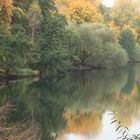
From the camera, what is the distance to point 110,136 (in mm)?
20109

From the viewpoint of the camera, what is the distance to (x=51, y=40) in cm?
4547

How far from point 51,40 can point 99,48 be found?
482 inches

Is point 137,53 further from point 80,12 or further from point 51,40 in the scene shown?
point 51,40

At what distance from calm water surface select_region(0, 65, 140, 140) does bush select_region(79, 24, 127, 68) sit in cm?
922

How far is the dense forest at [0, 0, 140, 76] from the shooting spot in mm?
39000

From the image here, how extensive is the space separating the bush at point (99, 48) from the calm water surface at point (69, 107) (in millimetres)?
9217

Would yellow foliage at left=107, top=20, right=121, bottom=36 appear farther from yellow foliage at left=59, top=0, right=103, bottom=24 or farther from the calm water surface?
the calm water surface

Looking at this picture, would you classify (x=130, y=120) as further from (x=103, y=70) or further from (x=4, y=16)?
(x=103, y=70)

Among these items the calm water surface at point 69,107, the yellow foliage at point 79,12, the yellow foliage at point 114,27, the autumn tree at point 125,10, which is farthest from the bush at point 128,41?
the calm water surface at point 69,107

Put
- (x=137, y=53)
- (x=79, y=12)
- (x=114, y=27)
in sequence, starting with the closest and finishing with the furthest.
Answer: (x=79, y=12), (x=114, y=27), (x=137, y=53)

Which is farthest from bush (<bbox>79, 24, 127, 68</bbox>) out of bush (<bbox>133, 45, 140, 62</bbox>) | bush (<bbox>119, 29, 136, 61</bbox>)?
bush (<bbox>133, 45, 140, 62</bbox>)

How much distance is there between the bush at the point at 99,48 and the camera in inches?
2195

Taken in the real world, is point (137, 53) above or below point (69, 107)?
above

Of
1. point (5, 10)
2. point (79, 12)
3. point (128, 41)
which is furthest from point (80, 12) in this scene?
point (5, 10)
